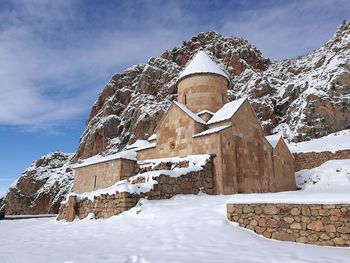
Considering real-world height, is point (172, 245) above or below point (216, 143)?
below

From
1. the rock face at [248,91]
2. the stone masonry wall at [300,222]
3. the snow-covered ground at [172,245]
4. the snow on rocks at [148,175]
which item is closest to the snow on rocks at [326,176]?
the snow on rocks at [148,175]

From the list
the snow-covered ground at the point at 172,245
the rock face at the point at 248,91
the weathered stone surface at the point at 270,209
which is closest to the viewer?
the snow-covered ground at the point at 172,245

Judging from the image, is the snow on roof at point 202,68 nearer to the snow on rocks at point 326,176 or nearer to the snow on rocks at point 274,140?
the snow on rocks at point 274,140

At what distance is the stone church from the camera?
11.9m

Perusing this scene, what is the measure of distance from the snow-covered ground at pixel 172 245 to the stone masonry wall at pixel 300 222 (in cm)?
21

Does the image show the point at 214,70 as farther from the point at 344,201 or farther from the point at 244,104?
the point at 344,201

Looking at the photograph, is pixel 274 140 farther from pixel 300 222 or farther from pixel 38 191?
pixel 38 191

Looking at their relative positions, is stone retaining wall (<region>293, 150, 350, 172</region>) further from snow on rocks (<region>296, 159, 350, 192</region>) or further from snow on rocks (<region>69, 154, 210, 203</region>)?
snow on rocks (<region>69, 154, 210, 203</region>)

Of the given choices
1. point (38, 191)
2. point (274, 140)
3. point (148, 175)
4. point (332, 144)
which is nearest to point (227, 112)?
point (274, 140)

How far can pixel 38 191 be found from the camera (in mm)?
37031

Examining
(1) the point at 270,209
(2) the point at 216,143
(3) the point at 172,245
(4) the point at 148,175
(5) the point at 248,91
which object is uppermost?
(5) the point at 248,91

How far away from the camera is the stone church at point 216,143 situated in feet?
39.0

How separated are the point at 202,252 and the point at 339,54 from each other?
38.4 metres

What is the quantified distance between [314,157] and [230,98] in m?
21.0
